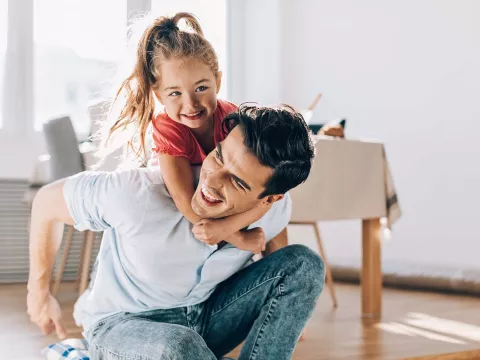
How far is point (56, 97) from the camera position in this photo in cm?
459

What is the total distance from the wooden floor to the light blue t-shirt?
817 mm

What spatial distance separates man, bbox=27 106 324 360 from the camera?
1.39 m

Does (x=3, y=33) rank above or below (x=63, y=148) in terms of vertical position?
above

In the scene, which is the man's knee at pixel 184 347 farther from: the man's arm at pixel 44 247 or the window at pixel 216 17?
the window at pixel 216 17

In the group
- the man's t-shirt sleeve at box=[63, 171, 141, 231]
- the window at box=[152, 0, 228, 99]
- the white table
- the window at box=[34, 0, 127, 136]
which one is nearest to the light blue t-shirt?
the man's t-shirt sleeve at box=[63, 171, 141, 231]

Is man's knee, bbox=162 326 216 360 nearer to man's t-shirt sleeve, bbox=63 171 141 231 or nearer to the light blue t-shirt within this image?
the light blue t-shirt

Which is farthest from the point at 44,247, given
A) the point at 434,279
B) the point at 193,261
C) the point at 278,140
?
the point at 434,279

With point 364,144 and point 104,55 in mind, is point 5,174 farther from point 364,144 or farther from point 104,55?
point 364,144

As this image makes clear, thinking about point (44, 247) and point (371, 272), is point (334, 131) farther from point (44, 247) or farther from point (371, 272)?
point (44, 247)

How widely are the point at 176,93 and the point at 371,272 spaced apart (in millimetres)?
1713

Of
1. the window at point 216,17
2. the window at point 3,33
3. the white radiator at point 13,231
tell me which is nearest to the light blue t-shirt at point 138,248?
the white radiator at point 13,231

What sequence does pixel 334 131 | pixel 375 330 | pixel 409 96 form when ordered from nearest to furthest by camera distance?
pixel 375 330 < pixel 334 131 < pixel 409 96

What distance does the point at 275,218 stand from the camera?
163 centimetres

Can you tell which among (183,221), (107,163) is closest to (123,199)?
(183,221)
